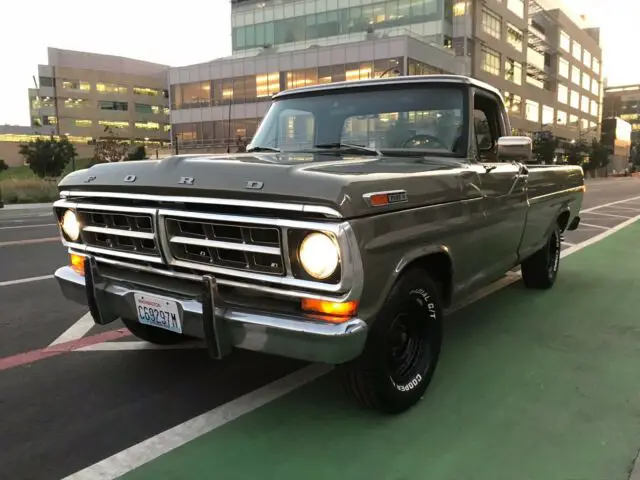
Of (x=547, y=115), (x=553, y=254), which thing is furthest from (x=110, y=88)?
(x=553, y=254)

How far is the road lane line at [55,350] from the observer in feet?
13.6

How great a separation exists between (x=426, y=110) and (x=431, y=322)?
1.66 metres

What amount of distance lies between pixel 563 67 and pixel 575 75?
28.9 ft

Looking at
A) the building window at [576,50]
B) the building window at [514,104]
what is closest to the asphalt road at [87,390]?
the building window at [514,104]

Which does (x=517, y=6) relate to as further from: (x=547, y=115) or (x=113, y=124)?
(x=113, y=124)

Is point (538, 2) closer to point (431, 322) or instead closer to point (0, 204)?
point (0, 204)

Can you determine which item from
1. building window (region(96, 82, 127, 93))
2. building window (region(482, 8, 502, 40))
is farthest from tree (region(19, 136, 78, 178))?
building window (region(96, 82, 127, 93))

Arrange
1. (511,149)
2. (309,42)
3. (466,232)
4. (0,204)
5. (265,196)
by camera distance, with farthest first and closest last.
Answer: (309,42) < (0,204) < (511,149) < (466,232) < (265,196)

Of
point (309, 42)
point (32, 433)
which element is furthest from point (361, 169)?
point (309, 42)

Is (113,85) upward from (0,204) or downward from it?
upward

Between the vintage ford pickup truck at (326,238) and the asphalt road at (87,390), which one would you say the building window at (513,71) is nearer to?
the vintage ford pickup truck at (326,238)

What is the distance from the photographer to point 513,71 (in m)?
67.7

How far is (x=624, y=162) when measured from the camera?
419ft

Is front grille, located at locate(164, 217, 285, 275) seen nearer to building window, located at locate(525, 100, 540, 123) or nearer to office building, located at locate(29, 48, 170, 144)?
building window, located at locate(525, 100, 540, 123)
